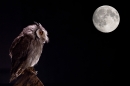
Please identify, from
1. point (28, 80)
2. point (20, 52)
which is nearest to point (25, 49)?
point (20, 52)

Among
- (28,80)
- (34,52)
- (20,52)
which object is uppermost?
(20,52)

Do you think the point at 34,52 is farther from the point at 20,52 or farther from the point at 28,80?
the point at 28,80

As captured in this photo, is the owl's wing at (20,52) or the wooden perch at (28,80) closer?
the wooden perch at (28,80)

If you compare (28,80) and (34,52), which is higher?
(34,52)

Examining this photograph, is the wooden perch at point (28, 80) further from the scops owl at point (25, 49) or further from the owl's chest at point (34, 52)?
the owl's chest at point (34, 52)

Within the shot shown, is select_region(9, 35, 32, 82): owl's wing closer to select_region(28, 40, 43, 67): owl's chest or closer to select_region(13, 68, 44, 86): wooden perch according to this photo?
select_region(28, 40, 43, 67): owl's chest

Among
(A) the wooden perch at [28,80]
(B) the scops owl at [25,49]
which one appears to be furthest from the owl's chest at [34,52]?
(A) the wooden perch at [28,80]

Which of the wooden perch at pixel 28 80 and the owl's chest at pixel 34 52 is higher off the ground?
the owl's chest at pixel 34 52

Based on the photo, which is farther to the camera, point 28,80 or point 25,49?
point 25,49

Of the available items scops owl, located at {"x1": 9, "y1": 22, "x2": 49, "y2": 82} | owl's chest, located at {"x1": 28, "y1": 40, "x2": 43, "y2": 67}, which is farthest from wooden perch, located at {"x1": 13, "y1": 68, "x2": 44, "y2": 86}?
owl's chest, located at {"x1": 28, "y1": 40, "x2": 43, "y2": 67}

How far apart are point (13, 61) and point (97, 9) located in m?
2.92

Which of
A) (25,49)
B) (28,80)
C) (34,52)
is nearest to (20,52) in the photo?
(25,49)

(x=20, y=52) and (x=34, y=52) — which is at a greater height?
(x=20, y=52)

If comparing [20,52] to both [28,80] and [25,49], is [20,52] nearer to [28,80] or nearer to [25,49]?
[25,49]
